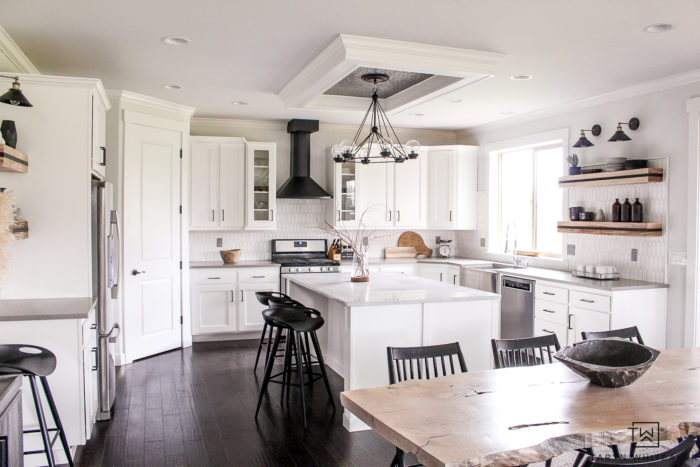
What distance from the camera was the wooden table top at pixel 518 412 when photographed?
171cm

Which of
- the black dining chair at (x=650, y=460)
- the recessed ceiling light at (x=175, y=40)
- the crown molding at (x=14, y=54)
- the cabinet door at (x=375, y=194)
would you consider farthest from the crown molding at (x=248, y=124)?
the black dining chair at (x=650, y=460)

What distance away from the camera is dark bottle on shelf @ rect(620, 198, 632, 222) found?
493cm

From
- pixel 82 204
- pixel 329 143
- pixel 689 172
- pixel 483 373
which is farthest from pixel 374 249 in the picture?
pixel 483 373

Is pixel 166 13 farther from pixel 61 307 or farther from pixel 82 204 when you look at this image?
pixel 61 307

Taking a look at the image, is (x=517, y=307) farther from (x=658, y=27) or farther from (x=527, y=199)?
(x=658, y=27)

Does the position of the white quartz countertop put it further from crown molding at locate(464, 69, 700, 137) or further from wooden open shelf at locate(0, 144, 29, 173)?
crown molding at locate(464, 69, 700, 137)

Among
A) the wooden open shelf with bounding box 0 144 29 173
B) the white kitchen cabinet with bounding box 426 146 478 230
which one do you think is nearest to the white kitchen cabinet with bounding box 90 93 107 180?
the wooden open shelf with bounding box 0 144 29 173

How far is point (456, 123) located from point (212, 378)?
442 cm

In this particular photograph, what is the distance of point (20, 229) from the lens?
3.34 m

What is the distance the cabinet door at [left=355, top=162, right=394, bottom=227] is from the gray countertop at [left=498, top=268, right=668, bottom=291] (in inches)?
71.9

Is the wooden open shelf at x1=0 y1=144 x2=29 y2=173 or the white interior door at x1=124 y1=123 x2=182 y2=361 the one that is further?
the white interior door at x1=124 y1=123 x2=182 y2=361

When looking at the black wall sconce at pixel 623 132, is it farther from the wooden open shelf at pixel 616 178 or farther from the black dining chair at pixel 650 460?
the black dining chair at pixel 650 460

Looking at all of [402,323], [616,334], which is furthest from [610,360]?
[402,323]

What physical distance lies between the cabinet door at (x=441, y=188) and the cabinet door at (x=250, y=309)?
2523 millimetres
